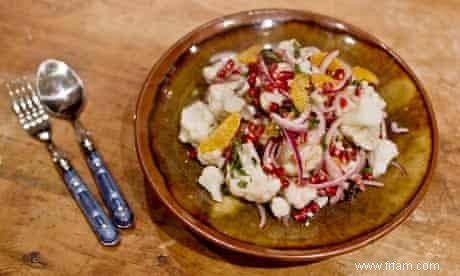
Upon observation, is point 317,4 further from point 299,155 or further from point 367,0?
point 299,155

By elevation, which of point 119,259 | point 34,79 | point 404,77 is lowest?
point 119,259

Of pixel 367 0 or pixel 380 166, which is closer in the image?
pixel 380 166

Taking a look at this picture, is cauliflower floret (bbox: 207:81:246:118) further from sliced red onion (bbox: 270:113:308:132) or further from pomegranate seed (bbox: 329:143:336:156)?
pomegranate seed (bbox: 329:143:336:156)

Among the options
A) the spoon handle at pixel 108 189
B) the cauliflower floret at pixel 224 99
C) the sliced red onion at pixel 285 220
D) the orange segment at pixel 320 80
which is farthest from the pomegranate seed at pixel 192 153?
the orange segment at pixel 320 80

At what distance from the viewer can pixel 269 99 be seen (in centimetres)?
193

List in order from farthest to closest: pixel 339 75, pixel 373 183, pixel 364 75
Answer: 1. pixel 364 75
2. pixel 339 75
3. pixel 373 183

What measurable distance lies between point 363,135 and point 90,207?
1042 mm

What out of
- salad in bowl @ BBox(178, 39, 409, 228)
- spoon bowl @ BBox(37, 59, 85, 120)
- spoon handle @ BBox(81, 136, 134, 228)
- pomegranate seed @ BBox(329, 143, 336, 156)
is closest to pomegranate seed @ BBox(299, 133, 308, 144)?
salad in bowl @ BBox(178, 39, 409, 228)

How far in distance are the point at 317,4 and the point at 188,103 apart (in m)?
0.99

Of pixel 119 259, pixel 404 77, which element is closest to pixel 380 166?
pixel 404 77

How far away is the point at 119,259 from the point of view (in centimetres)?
187

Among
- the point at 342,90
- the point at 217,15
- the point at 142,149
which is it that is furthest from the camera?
the point at 217,15

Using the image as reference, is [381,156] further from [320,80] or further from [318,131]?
[320,80]

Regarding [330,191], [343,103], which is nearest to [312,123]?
[343,103]
